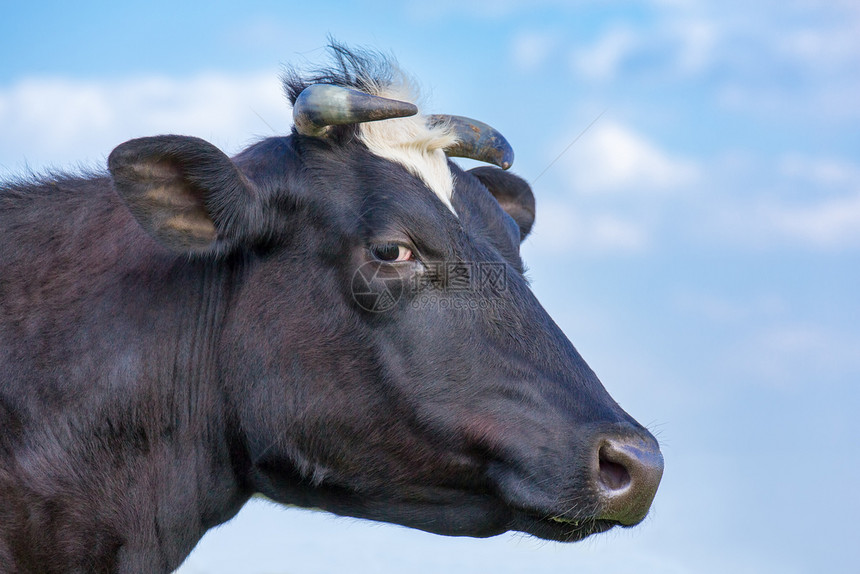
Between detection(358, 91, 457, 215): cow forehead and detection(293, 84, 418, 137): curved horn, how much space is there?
21 centimetres

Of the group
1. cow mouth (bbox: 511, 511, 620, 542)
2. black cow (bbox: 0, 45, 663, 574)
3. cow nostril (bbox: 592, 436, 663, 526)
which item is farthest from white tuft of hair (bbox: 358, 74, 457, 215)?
cow mouth (bbox: 511, 511, 620, 542)

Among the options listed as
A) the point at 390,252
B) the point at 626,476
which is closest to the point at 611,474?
the point at 626,476

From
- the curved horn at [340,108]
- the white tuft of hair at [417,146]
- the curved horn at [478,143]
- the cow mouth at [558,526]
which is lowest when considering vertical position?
the cow mouth at [558,526]

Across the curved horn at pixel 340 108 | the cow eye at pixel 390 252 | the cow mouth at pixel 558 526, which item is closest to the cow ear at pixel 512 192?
the curved horn at pixel 340 108

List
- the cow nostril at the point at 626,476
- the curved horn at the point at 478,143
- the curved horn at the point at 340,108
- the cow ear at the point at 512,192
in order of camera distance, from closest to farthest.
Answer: the cow nostril at the point at 626,476
the curved horn at the point at 340,108
the curved horn at the point at 478,143
the cow ear at the point at 512,192

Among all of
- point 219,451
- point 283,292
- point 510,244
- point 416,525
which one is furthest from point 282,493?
point 510,244

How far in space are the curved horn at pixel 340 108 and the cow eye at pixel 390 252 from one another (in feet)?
2.83

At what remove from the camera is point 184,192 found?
5664 mm

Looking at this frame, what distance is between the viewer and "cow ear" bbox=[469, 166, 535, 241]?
26.0ft

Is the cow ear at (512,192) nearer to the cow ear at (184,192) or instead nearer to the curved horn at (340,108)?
the curved horn at (340,108)

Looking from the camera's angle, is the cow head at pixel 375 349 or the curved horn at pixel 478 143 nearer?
→ the cow head at pixel 375 349

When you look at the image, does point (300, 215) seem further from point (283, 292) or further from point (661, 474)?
point (661, 474)

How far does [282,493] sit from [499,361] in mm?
1553

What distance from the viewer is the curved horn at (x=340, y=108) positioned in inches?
230
